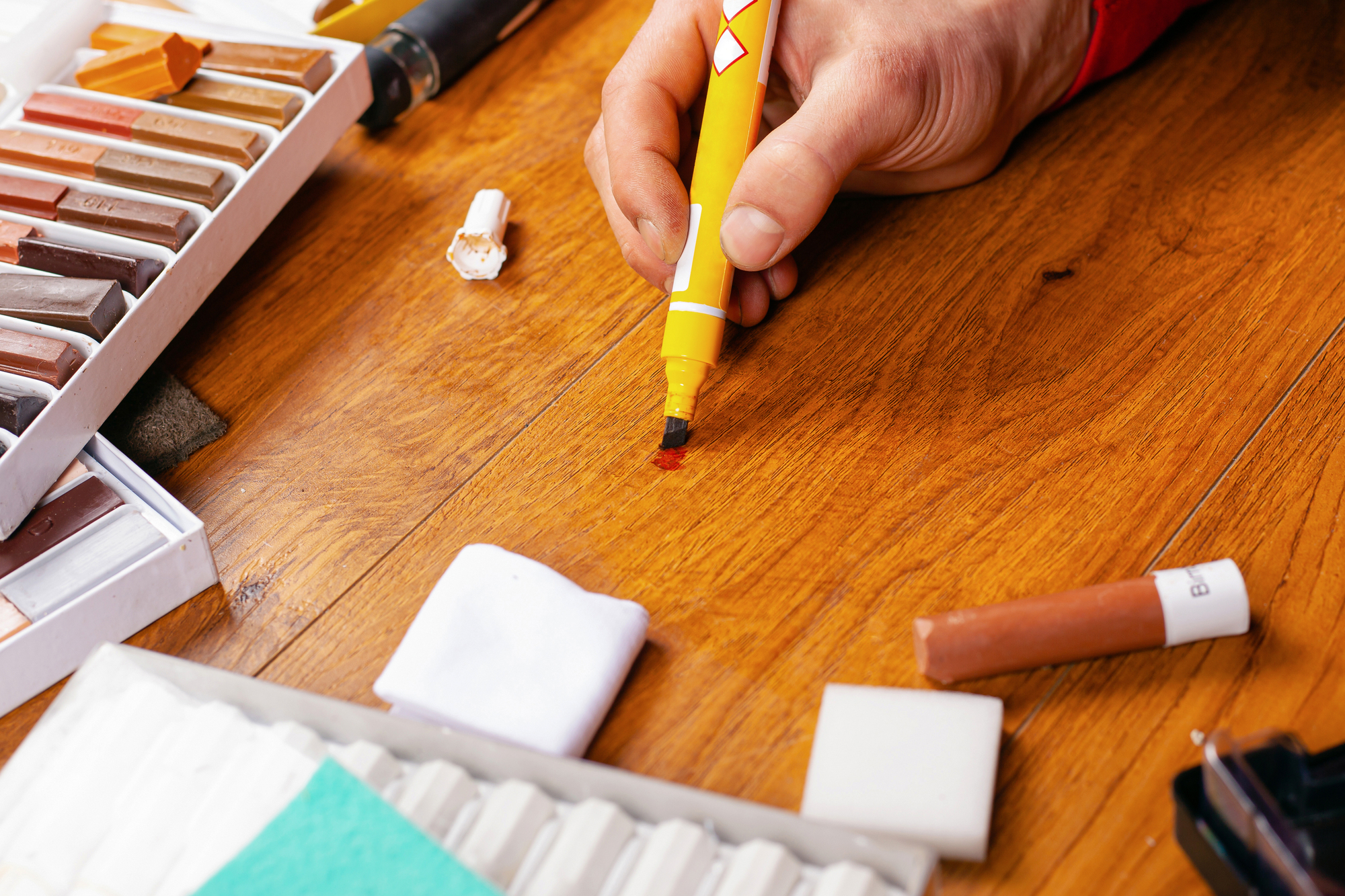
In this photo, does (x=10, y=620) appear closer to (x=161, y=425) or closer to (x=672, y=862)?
(x=161, y=425)

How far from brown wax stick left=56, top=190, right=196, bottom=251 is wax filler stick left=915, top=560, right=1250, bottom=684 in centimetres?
49

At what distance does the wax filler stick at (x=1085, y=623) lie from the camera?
47cm

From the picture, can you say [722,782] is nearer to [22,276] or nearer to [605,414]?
[605,414]

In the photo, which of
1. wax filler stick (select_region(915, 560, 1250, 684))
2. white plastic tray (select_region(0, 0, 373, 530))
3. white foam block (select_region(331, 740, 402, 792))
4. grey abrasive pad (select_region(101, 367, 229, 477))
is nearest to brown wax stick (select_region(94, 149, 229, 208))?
A: white plastic tray (select_region(0, 0, 373, 530))

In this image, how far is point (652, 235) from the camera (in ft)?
2.02

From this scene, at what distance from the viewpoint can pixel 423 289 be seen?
0.70 meters

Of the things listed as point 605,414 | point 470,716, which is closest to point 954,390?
point 605,414

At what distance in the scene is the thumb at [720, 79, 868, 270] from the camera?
57cm

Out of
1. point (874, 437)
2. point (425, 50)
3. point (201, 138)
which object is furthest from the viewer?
point (425, 50)

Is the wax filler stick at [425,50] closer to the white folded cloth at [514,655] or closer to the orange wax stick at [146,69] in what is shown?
the orange wax stick at [146,69]

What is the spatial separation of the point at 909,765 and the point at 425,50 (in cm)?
64

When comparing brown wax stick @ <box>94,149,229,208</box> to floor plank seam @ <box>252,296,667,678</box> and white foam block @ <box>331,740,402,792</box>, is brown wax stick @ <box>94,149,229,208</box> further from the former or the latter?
white foam block @ <box>331,740,402,792</box>

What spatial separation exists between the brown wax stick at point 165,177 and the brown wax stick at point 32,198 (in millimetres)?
29

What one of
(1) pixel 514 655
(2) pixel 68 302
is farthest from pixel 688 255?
(2) pixel 68 302
